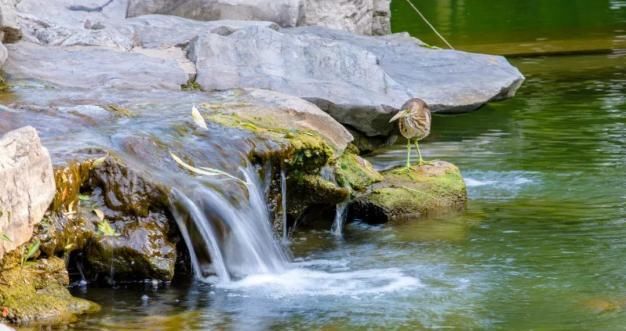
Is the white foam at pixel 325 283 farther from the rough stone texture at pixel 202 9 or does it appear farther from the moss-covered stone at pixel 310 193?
the rough stone texture at pixel 202 9

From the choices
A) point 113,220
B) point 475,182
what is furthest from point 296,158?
point 475,182

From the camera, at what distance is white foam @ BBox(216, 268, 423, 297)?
23.3 ft

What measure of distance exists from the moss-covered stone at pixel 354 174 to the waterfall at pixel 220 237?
4.93 feet

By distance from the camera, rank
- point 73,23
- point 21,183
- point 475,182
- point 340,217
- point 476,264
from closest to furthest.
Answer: point 21,183 < point 476,264 < point 340,217 < point 475,182 < point 73,23

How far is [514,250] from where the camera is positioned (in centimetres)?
809

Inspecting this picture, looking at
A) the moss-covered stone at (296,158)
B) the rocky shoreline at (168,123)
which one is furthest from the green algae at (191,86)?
the moss-covered stone at (296,158)

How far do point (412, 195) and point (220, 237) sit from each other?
80.0 inches

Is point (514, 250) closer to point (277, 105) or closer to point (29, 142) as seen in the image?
point (277, 105)

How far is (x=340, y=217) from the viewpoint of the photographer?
911 cm

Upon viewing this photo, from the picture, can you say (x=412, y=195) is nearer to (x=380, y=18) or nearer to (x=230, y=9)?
(x=230, y=9)

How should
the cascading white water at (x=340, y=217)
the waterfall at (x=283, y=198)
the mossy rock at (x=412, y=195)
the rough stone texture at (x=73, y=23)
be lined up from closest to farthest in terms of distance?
the waterfall at (x=283, y=198)
the cascading white water at (x=340, y=217)
the mossy rock at (x=412, y=195)
the rough stone texture at (x=73, y=23)

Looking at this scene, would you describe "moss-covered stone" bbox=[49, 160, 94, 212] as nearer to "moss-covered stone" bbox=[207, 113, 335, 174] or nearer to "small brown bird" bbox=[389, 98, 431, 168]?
"moss-covered stone" bbox=[207, 113, 335, 174]

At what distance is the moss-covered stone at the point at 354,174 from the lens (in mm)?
9302

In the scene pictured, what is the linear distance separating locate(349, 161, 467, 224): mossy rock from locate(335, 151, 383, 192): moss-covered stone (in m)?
0.07
